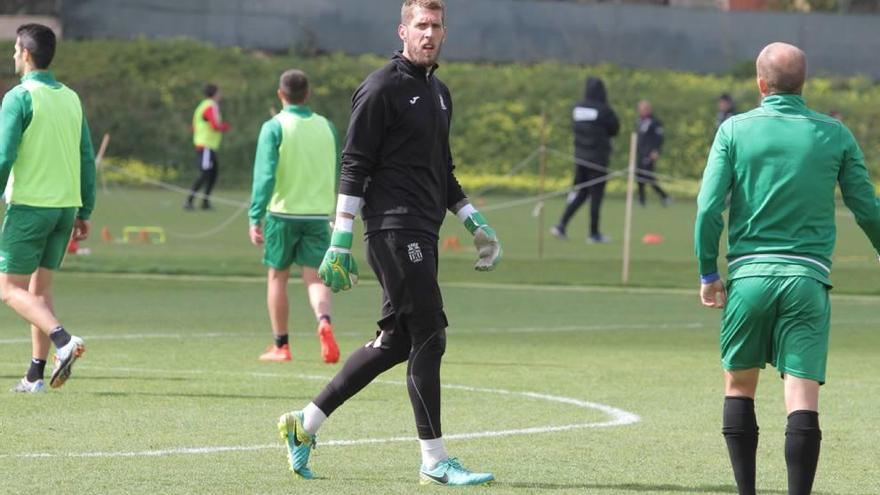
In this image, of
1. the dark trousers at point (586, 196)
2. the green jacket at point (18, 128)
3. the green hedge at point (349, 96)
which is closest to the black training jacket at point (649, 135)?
the green hedge at point (349, 96)

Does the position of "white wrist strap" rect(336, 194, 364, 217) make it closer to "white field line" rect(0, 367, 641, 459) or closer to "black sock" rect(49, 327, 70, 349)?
"white field line" rect(0, 367, 641, 459)

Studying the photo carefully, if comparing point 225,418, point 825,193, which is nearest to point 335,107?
point 225,418

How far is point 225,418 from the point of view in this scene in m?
10.5

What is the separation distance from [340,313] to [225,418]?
289 inches

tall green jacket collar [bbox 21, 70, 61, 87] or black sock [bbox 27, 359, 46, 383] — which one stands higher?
tall green jacket collar [bbox 21, 70, 61, 87]

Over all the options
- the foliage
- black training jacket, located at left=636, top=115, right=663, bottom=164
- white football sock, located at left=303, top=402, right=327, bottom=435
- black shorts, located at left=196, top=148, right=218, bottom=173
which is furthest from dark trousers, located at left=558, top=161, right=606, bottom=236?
white football sock, located at left=303, top=402, right=327, bottom=435

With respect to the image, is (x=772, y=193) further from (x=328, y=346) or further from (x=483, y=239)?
(x=328, y=346)

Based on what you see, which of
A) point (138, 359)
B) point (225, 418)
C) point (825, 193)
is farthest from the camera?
point (138, 359)

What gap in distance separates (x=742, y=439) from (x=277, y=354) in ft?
21.5

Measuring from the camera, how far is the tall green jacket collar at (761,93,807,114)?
7628mm

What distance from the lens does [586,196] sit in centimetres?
2873

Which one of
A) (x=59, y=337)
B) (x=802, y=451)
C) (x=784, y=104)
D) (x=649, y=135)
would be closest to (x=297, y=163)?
(x=59, y=337)

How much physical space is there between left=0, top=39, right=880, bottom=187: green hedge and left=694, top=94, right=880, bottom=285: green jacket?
38.2 meters

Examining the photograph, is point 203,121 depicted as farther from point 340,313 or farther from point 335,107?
point 340,313
